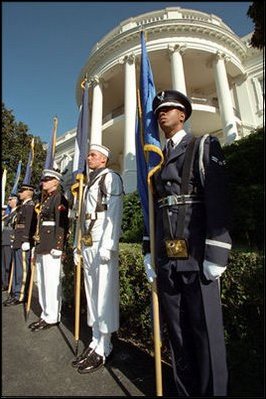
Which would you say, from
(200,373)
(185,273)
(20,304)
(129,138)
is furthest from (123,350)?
(129,138)

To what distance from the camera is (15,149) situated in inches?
687

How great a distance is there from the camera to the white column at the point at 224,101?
17375mm

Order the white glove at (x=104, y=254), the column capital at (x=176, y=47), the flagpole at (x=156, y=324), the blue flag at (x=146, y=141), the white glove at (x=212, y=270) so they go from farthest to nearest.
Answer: the column capital at (x=176, y=47) < the white glove at (x=104, y=254) < the blue flag at (x=146, y=141) < the flagpole at (x=156, y=324) < the white glove at (x=212, y=270)

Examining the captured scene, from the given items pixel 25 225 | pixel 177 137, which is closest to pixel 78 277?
pixel 177 137

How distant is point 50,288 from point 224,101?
17227mm

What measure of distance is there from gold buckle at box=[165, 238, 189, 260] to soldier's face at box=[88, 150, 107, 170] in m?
2.05

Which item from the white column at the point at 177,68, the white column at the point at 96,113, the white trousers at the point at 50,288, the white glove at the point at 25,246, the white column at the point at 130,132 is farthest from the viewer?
the white column at the point at 96,113

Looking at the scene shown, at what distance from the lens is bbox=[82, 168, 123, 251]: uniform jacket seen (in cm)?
327

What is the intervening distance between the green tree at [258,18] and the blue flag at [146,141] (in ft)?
4.31

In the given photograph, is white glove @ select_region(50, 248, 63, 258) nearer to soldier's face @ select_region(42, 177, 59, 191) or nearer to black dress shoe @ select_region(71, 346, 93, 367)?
soldier's face @ select_region(42, 177, 59, 191)

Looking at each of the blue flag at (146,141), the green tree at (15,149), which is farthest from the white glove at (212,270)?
the green tree at (15,149)

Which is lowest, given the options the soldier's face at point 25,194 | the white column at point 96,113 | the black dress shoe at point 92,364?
the black dress shoe at point 92,364

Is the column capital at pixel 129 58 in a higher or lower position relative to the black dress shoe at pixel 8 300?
higher

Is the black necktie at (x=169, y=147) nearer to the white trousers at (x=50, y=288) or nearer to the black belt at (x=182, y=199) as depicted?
the black belt at (x=182, y=199)
